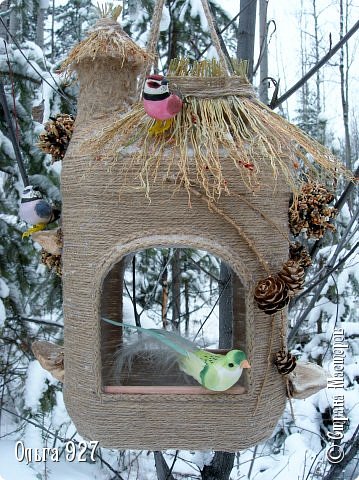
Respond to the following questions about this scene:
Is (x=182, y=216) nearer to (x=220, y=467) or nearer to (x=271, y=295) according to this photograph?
(x=271, y=295)

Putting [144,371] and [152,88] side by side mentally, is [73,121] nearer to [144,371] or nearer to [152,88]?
[152,88]

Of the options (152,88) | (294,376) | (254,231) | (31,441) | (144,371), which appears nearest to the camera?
(152,88)

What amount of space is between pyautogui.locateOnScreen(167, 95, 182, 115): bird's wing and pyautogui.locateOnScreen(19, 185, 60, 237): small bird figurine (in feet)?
1.20

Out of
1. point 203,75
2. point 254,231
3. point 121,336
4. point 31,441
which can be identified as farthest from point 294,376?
point 31,441

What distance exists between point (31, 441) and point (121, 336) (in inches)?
40.7

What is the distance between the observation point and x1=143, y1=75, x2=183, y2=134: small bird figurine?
33.9 inches

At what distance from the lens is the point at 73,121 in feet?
3.65

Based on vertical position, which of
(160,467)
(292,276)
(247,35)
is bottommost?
(160,467)

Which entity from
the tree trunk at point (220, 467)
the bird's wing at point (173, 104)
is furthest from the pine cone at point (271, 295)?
the tree trunk at point (220, 467)

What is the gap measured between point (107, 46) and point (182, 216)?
1.26 ft

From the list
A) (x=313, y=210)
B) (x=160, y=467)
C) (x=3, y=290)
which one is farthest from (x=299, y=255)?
(x=3, y=290)

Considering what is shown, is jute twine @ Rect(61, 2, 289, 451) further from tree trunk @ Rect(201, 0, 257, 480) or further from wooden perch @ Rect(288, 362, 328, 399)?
tree trunk @ Rect(201, 0, 257, 480)

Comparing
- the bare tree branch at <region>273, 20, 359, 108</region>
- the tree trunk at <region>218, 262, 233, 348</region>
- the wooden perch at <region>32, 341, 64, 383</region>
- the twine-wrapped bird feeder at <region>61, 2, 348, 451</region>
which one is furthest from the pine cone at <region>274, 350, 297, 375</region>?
the bare tree branch at <region>273, 20, 359, 108</region>

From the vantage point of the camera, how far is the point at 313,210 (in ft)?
3.38
